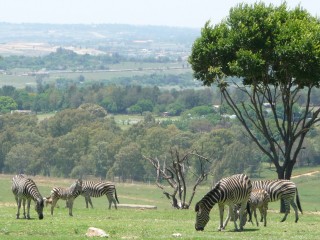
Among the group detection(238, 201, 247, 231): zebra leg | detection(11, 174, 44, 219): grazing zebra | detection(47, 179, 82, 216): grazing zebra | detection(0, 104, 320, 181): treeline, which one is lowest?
detection(0, 104, 320, 181): treeline

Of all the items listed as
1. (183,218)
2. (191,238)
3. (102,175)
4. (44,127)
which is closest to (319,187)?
(102,175)

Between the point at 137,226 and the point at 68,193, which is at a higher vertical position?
the point at 137,226

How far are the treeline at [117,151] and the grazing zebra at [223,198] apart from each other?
8236cm

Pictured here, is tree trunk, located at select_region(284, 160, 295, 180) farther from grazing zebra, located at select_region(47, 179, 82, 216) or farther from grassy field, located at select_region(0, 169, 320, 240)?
grazing zebra, located at select_region(47, 179, 82, 216)

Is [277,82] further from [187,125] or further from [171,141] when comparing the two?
[187,125]

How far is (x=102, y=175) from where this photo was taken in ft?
402

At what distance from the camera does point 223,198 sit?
95.0 feet

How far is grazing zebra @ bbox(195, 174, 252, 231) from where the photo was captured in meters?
28.9

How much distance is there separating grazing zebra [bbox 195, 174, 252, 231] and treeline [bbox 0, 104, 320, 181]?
82.4 meters

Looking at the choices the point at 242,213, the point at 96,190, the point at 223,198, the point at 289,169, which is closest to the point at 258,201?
the point at 242,213

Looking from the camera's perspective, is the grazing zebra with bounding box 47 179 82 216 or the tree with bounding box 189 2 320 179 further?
the tree with bounding box 189 2 320 179

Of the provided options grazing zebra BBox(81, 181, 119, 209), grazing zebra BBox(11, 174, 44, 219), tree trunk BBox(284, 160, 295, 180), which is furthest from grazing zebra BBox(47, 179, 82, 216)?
tree trunk BBox(284, 160, 295, 180)

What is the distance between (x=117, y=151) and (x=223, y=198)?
9467 cm

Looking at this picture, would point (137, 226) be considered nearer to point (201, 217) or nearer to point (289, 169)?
point (201, 217)
